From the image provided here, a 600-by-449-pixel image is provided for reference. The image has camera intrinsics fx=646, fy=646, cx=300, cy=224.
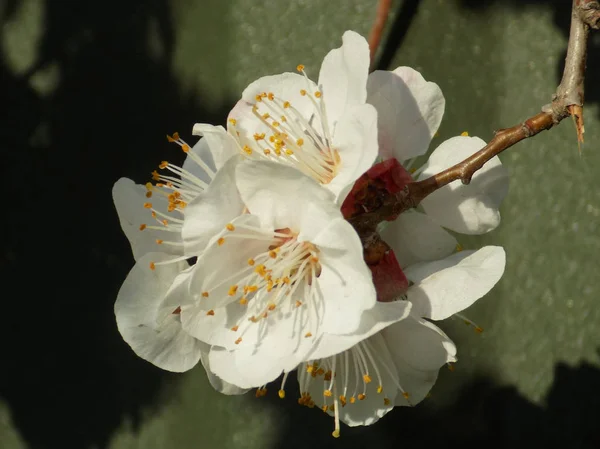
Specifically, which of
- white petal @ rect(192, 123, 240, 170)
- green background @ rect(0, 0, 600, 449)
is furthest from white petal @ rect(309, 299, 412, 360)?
green background @ rect(0, 0, 600, 449)

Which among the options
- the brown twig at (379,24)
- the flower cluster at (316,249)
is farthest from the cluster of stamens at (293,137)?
→ the brown twig at (379,24)

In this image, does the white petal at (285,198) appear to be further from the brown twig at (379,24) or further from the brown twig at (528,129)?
the brown twig at (379,24)

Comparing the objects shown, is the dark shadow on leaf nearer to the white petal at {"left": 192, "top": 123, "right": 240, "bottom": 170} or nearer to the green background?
the green background

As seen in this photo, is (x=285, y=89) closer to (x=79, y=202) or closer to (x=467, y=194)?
(x=467, y=194)

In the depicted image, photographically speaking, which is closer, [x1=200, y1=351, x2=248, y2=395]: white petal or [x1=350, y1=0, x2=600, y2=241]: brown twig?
[x1=350, y1=0, x2=600, y2=241]: brown twig

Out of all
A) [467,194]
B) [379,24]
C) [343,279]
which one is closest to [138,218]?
[343,279]

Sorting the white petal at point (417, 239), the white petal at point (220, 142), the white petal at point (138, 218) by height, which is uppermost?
the white petal at point (220, 142)

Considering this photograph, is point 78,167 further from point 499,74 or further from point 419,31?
point 499,74
